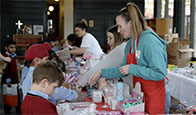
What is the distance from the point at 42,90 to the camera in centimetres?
191

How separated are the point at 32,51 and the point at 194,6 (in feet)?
23.6

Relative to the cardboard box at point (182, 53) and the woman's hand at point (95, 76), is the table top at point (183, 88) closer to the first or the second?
the woman's hand at point (95, 76)

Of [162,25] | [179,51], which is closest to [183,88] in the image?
[179,51]

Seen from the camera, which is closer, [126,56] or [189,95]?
[126,56]

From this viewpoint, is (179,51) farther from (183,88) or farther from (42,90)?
(42,90)

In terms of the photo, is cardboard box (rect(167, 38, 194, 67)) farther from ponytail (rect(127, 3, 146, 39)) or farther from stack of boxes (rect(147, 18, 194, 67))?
ponytail (rect(127, 3, 146, 39))

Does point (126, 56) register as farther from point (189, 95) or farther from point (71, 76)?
point (189, 95)

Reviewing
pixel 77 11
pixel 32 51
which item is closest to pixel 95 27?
pixel 77 11

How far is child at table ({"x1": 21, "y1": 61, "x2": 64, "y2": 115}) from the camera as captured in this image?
1841 mm

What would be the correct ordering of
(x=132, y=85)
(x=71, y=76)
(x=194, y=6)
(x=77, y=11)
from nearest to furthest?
(x=132, y=85) → (x=71, y=76) → (x=194, y=6) → (x=77, y=11)

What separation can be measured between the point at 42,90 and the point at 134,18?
0.97 meters

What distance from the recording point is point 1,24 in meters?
10.2

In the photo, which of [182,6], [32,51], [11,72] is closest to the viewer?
[32,51]

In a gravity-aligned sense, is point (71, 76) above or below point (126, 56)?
below
